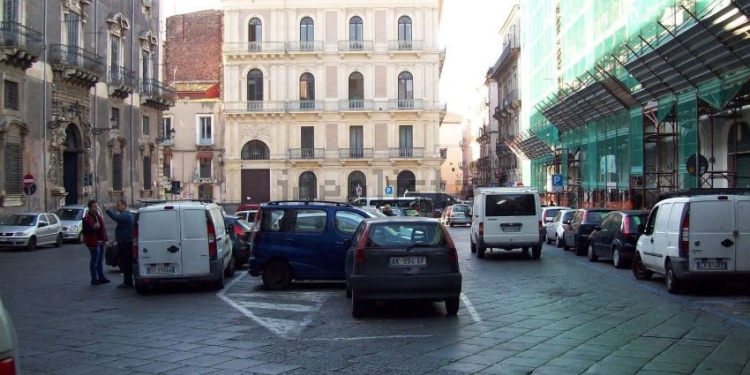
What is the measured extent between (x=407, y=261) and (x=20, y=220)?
914 inches

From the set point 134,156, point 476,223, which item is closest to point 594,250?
point 476,223

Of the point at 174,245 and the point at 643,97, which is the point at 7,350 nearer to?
the point at 174,245

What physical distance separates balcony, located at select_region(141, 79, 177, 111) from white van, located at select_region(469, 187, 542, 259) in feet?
96.8

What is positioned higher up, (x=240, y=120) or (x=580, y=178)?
(x=240, y=120)

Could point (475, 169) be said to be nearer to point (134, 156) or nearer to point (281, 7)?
point (281, 7)

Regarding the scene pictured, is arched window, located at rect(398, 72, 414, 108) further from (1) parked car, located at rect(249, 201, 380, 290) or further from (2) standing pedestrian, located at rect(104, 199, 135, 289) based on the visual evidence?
(1) parked car, located at rect(249, 201, 380, 290)

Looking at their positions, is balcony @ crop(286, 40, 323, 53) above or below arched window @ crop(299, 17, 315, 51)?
below

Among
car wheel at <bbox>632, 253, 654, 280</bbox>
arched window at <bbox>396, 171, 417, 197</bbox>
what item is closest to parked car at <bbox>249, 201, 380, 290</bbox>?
car wheel at <bbox>632, 253, 654, 280</bbox>

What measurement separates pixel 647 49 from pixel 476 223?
1107 cm

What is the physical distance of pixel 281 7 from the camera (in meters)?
63.8

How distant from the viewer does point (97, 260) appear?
16.3m

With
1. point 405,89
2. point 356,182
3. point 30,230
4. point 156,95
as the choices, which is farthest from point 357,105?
point 30,230

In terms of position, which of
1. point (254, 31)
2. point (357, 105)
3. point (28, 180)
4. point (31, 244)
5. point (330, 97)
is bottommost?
point (31, 244)

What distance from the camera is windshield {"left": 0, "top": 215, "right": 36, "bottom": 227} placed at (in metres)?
29.2
